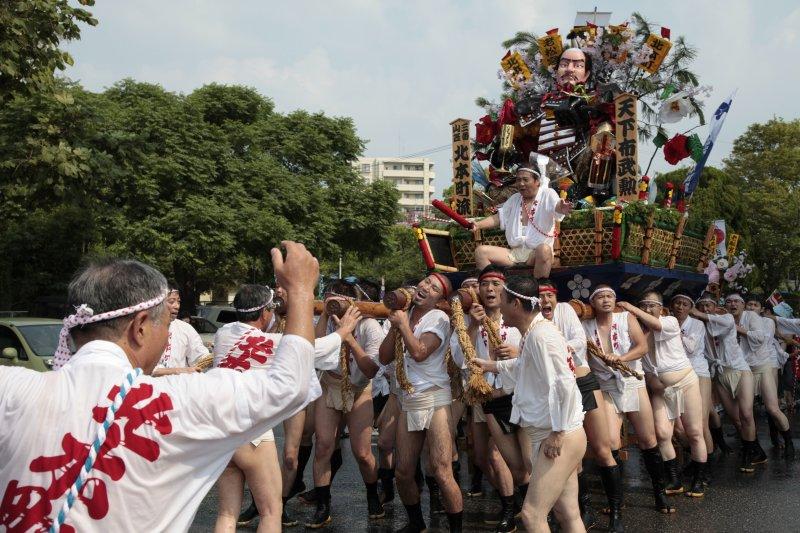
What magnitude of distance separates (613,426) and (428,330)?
2.18 meters

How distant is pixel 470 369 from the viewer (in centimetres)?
605

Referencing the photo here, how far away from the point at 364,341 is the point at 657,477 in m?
2.93

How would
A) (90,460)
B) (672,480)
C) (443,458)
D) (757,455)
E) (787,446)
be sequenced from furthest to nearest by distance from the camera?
(787,446) < (757,455) < (672,480) < (443,458) < (90,460)

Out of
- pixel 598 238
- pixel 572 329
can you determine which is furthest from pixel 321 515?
pixel 598 238

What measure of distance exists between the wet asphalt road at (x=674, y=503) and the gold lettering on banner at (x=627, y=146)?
3.14 metres

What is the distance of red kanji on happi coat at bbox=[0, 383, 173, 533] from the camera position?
2023 mm

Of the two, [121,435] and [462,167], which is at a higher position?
[462,167]

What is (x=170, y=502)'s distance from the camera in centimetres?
213

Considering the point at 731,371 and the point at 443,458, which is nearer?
the point at 443,458

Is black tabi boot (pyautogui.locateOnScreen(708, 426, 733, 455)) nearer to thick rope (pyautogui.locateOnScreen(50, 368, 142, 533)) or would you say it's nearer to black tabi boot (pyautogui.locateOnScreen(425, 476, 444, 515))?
black tabi boot (pyautogui.locateOnScreen(425, 476, 444, 515))

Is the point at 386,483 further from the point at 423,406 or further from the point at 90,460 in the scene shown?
the point at 90,460

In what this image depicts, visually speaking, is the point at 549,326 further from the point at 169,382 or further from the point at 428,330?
the point at 169,382

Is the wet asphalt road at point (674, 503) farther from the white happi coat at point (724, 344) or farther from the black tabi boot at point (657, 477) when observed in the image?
the white happi coat at point (724, 344)

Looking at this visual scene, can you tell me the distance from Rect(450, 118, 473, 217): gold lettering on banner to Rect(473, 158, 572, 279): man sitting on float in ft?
5.68
